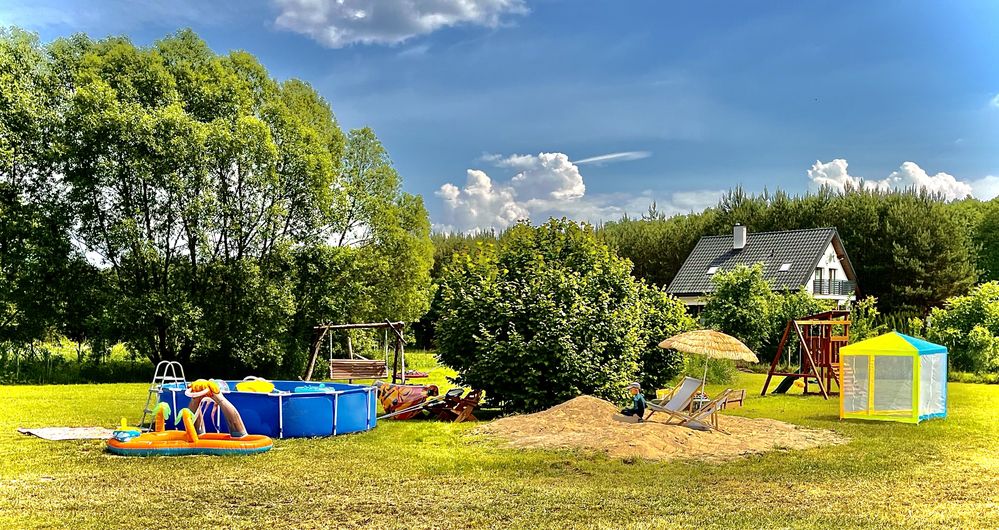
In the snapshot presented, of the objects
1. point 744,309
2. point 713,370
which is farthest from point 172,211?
point 744,309

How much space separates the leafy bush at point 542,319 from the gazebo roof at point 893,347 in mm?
3978

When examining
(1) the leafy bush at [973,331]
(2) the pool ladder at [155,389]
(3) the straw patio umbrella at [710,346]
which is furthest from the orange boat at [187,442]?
(1) the leafy bush at [973,331]

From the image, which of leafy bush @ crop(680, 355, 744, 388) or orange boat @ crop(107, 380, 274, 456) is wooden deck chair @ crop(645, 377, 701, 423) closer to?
orange boat @ crop(107, 380, 274, 456)

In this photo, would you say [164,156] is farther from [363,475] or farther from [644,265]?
[644,265]

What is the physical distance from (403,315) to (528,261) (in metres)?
16.1

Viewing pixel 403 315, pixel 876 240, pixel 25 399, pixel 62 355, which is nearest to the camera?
pixel 25 399

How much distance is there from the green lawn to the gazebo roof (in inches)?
98.1

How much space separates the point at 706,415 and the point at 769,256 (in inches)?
1254

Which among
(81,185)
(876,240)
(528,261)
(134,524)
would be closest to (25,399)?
(81,185)

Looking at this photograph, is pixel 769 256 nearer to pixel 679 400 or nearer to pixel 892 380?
pixel 892 380

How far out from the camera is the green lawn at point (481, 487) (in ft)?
23.1

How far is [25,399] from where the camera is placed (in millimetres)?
17938

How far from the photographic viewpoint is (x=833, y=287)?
43.8 meters

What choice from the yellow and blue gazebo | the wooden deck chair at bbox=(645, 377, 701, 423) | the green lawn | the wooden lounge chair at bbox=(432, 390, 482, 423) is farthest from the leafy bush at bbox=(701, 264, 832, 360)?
the wooden lounge chair at bbox=(432, 390, 482, 423)
